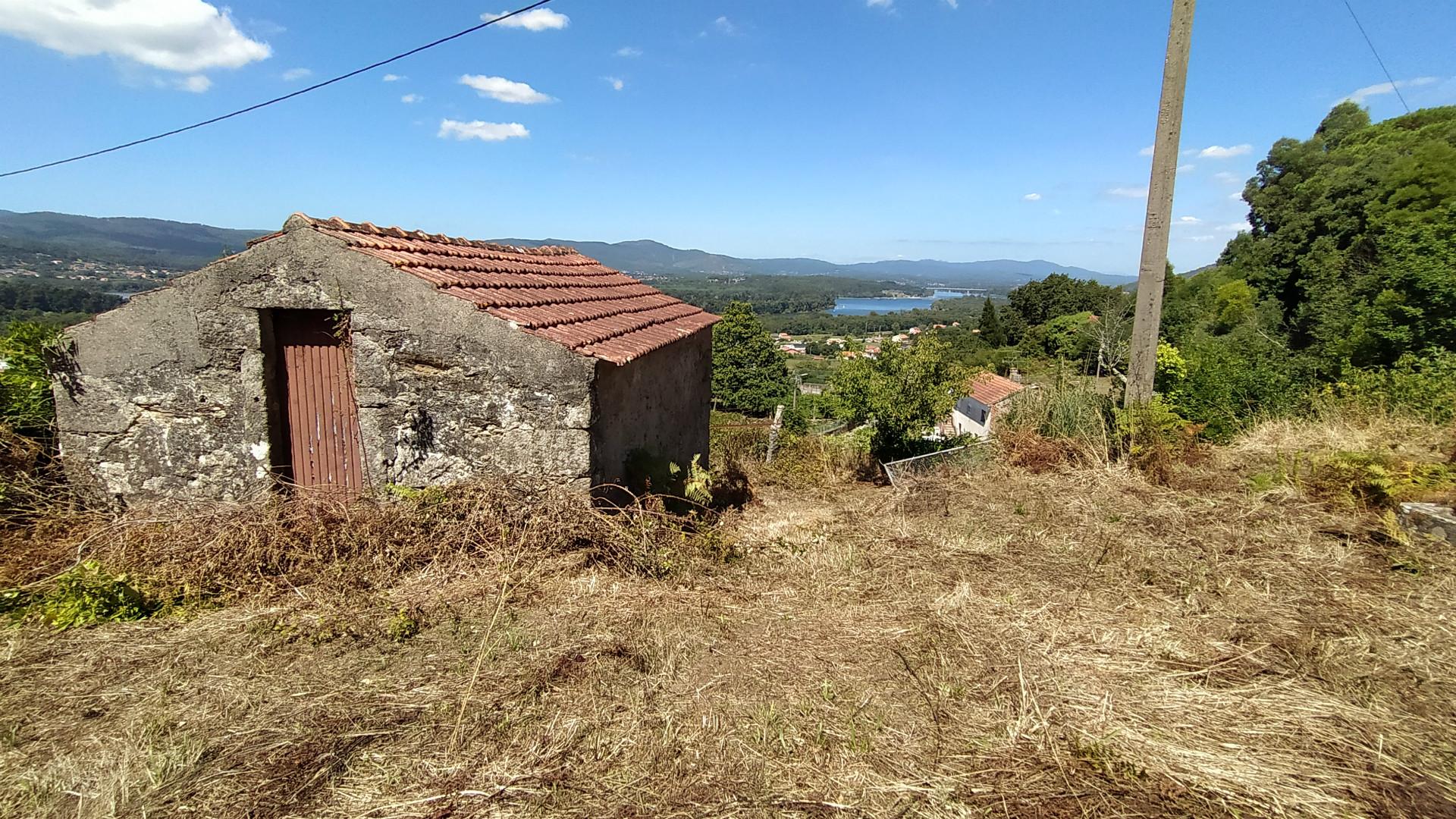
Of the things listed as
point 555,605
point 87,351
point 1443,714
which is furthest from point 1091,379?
point 87,351

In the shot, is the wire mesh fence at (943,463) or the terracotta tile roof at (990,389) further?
the terracotta tile roof at (990,389)

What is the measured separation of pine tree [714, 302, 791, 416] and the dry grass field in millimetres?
36790

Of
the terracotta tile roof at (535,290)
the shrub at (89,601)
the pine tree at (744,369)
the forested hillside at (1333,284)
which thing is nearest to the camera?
the shrub at (89,601)

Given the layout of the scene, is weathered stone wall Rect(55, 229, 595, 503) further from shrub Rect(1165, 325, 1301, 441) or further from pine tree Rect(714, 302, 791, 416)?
pine tree Rect(714, 302, 791, 416)

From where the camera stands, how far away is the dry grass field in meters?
2.69

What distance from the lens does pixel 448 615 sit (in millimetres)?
4203

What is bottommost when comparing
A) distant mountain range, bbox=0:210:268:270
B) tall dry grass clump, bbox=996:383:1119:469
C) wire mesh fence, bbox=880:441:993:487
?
wire mesh fence, bbox=880:441:993:487

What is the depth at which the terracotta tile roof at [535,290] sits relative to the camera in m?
5.30

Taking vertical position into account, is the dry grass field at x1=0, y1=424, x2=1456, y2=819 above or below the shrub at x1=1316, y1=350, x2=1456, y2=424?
below

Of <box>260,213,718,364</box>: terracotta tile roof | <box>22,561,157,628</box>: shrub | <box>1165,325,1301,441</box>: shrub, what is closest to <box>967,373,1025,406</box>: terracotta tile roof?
<box>1165,325,1301,441</box>: shrub

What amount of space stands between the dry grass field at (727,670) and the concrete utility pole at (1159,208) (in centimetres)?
238

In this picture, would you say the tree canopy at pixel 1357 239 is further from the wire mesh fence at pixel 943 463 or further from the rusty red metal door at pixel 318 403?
the rusty red metal door at pixel 318 403

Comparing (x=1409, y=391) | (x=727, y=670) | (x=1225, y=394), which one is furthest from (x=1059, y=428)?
(x=727, y=670)

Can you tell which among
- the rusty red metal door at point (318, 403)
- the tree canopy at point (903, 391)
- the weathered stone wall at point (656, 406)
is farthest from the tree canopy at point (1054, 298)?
the rusty red metal door at point (318, 403)
